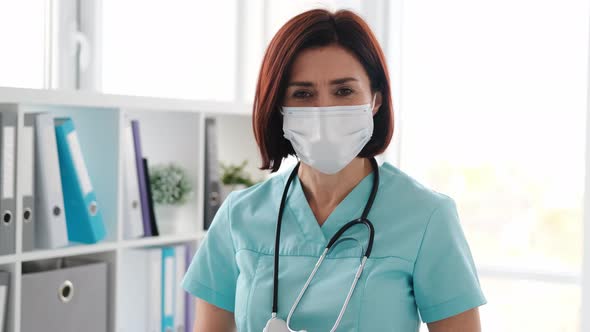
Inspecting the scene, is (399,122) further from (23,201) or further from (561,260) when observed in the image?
(23,201)

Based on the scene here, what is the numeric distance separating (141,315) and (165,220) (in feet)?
1.00

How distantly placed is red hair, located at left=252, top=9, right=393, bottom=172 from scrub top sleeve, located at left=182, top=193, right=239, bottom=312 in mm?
234

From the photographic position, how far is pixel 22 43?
224cm

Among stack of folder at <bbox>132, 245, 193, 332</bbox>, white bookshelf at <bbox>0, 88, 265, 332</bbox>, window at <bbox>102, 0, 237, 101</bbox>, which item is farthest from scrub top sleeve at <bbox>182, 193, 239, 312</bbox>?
window at <bbox>102, 0, 237, 101</bbox>

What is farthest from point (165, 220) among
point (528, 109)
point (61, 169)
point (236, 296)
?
point (528, 109)

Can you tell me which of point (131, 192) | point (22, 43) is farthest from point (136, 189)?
point (22, 43)

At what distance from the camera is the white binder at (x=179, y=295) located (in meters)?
2.24

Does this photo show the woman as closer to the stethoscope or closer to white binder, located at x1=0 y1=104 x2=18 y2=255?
the stethoscope

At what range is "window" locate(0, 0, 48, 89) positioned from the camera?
2193mm

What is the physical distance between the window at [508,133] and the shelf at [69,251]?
1157 mm

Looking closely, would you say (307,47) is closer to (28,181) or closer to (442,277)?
(442,277)

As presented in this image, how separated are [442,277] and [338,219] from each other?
238mm

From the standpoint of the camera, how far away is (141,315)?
216 centimetres

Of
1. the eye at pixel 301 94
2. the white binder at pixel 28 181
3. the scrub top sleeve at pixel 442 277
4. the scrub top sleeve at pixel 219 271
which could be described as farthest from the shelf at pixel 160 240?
the scrub top sleeve at pixel 442 277
